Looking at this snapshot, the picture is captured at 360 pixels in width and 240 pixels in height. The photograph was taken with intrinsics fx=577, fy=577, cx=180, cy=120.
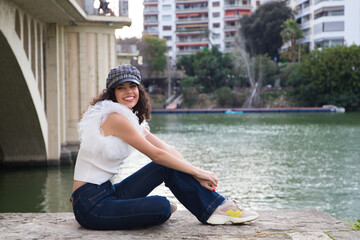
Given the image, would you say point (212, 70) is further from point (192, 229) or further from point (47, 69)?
point (192, 229)

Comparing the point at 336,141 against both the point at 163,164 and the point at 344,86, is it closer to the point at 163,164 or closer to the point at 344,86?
the point at 163,164

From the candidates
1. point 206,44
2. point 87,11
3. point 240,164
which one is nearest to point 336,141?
point 240,164

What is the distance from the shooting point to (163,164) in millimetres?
3793

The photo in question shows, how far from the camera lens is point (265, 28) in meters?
63.4

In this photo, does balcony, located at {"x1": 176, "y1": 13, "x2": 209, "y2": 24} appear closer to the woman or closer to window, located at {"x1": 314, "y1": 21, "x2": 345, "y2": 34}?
window, located at {"x1": 314, "y1": 21, "x2": 345, "y2": 34}

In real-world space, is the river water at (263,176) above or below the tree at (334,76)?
below

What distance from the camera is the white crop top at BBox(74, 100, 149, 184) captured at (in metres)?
3.70

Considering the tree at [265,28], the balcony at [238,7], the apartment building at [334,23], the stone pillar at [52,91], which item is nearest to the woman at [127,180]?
the stone pillar at [52,91]

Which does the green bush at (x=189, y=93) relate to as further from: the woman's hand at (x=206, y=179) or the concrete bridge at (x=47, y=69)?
the woman's hand at (x=206, y=179)

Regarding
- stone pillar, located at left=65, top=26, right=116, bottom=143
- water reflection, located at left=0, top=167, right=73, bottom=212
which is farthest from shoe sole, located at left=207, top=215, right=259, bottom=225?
stone pillar, located at left=65, top=26, right=116, bottom=143

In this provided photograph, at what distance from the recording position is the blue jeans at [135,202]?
12.0 ft

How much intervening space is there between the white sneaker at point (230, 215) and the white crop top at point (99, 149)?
0.73 metres

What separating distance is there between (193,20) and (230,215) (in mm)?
85732

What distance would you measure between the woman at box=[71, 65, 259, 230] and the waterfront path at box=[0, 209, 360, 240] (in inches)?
3.4
